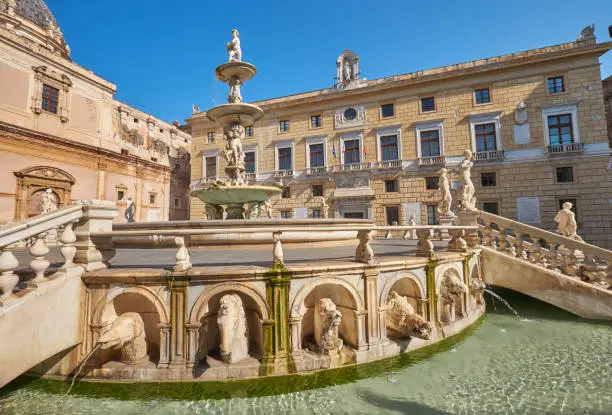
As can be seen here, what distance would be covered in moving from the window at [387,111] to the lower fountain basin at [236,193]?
18.2 meters

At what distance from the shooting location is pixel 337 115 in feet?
85.7

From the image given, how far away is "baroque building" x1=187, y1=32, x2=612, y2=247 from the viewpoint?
19.4m

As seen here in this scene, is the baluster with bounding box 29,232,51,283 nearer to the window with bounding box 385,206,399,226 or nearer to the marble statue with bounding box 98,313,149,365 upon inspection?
the marble statue with bounding box 98,313,149,365

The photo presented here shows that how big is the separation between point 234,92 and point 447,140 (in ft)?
59.3

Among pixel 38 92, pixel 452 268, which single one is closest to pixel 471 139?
pixel 452 268

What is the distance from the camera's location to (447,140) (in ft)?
74.5

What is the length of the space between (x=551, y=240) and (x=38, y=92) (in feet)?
99.6

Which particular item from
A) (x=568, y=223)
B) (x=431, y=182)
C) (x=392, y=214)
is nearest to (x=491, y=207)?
(x=431, y=182)

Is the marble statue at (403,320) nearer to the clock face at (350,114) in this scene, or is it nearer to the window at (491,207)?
the window at (491,207)

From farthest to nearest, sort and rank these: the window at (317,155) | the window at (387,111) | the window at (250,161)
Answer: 1. the window at (250,161)
2. the window at (317,155)
3. the window at (387,111)

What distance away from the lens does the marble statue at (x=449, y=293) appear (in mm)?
5762

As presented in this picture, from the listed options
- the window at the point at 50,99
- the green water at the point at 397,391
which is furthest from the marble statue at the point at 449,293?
the window at the point at 50,99

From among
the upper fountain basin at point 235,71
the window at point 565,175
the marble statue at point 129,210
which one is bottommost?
the marble statue at point 129,210

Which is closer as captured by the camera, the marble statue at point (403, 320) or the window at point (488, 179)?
the marble statue at point (403, 320)
